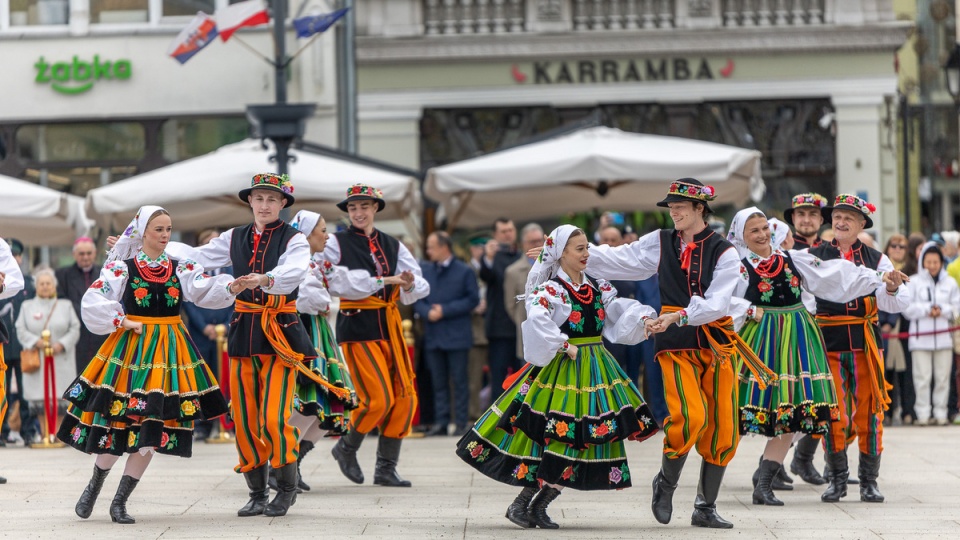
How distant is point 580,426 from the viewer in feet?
28.4

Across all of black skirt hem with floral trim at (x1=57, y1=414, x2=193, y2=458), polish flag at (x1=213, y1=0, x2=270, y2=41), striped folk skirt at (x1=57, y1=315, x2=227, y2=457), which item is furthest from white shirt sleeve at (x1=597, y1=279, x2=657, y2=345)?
polish flag at (x1=213, y1=0, x2=270, y2=41)

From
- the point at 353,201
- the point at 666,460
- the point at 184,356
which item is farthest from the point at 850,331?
the point at 184,356

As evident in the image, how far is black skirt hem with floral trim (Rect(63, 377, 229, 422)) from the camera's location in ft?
30.1

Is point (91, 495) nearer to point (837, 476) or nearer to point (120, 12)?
point (837, 476)

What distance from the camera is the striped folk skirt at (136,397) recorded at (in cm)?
921

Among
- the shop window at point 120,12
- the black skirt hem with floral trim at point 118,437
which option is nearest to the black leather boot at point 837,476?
the black skirt hem with floral trim at point 118,437

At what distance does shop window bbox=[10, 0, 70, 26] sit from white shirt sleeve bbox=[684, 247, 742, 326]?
16.9 m

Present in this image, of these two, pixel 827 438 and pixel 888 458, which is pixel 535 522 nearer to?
pixel 827 438

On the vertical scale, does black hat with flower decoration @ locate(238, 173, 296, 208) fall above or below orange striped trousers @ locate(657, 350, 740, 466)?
above

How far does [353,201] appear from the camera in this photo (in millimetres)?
11234

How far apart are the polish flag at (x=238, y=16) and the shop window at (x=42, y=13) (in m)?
5.73

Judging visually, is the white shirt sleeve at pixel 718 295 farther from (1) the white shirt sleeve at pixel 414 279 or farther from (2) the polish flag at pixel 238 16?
(2) the polish flag at pixel 238 16

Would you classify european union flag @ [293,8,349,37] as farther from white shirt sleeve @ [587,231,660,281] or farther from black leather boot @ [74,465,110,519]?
white shirt sleeve @ [587,231,660,281]

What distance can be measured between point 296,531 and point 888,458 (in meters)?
5.74
